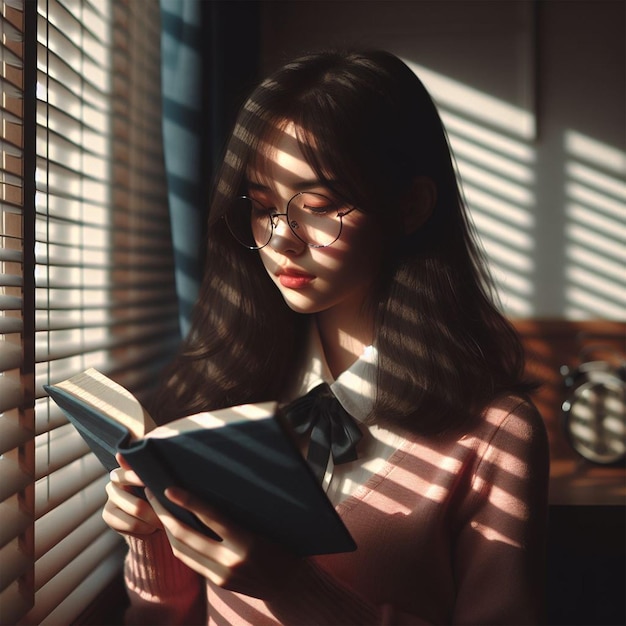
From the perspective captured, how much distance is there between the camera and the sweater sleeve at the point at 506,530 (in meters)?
0.93

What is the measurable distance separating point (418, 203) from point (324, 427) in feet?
A: 1.21

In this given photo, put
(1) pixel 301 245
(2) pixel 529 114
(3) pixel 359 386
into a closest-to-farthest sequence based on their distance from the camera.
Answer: (1) pixel 301 245, (3) pixel 359 386, (2) pixel 529 114

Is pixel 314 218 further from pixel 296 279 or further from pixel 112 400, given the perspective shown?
pixel 112 400

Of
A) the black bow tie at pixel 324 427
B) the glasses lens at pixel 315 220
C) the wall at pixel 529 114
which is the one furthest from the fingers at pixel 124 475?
the wall at pixel 529 114

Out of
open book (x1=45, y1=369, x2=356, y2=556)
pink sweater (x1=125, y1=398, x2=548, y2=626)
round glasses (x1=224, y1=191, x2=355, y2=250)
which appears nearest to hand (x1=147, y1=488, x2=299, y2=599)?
open book (x1=45, y1=369, x2=356, y2=556)

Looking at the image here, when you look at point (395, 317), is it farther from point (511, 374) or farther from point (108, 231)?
point (108, 231)

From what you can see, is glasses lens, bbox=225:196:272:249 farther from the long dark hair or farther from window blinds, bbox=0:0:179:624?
window blinds, bbox=0:0:179:624

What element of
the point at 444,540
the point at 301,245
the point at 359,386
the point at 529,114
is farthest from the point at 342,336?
the point at 529,114

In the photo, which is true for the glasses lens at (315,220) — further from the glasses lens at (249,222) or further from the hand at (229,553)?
the hand at (229,553)

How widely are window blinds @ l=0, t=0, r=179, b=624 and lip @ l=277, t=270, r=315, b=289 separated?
353mm

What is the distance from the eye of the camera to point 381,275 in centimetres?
110

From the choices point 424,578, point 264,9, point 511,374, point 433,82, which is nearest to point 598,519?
point 511,374

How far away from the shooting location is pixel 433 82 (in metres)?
2.36

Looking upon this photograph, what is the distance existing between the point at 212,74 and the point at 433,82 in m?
0.98
